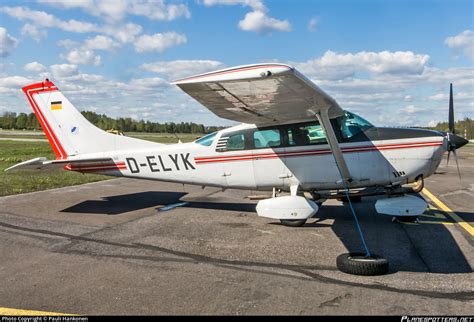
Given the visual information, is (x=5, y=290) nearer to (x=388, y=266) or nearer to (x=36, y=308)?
(x=36, y=308)

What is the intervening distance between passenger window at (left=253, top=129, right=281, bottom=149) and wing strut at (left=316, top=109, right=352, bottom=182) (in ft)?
4.38

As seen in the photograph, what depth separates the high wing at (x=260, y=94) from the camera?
4.52 meters

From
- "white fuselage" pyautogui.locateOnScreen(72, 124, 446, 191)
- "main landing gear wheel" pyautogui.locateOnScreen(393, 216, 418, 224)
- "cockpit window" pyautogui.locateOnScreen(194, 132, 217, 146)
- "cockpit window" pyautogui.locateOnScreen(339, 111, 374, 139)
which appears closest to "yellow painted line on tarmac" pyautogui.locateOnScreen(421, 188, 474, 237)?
"main landing gear wheel" pyautogui.locateOnScreen(393, 216, 418, 224)

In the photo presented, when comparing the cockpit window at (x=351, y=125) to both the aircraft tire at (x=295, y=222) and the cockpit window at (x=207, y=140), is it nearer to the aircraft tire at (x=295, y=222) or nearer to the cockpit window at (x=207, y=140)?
the aircraft tire at (x=295, y=222)

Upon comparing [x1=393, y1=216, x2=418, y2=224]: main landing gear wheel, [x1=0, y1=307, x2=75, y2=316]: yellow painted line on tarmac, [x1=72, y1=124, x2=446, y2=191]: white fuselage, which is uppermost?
[x1=72, y1=124, x2=446, y2=191]: white fuselage

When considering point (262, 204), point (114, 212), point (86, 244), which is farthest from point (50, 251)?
point (262, 204)

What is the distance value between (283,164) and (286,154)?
0.23m

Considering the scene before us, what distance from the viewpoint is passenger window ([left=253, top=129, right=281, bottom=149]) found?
7.96 metres

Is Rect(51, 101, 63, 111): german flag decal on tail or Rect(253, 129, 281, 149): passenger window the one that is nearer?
Rect(253, 129, 281, 149): passenger window

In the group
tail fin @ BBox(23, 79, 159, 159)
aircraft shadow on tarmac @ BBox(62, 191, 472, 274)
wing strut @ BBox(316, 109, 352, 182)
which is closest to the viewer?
aircraft shadow on tarmac @ BBox(62, 191, 472, 274)

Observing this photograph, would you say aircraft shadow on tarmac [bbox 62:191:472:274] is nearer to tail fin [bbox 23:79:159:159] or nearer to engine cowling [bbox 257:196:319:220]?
engine cowling [bbox 257:196:319:220]

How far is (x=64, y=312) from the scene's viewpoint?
11.9 feet

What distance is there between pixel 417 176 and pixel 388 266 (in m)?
3.34

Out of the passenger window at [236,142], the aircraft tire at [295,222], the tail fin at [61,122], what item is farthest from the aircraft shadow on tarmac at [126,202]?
the aircraft tire at [295,222]
